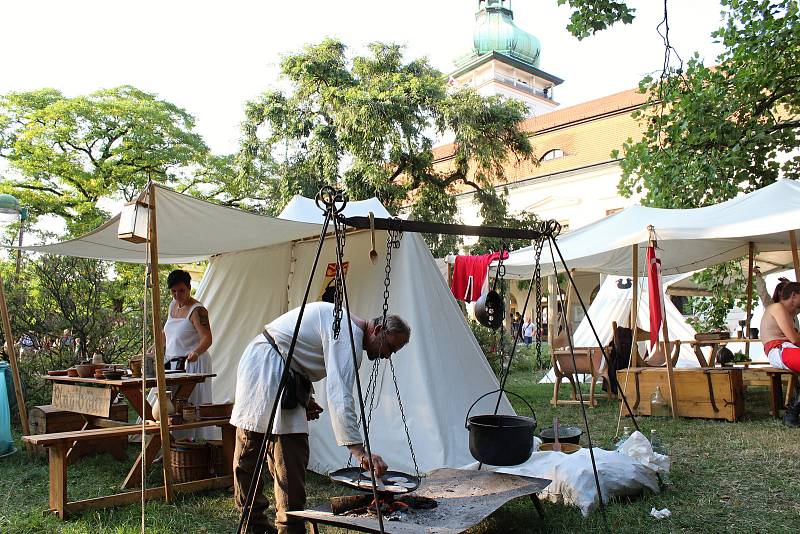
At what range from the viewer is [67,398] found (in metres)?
4.31

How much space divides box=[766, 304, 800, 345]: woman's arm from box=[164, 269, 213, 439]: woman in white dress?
187 inches

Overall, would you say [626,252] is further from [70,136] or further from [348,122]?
[70,136]

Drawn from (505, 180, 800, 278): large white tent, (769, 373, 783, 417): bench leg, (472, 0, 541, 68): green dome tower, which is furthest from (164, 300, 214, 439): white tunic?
(472, 0, 541, 68): green dome tower

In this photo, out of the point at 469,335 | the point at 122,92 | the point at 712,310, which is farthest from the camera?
the point at 122,92

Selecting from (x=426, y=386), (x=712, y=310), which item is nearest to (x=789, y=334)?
(x=426, y=386)

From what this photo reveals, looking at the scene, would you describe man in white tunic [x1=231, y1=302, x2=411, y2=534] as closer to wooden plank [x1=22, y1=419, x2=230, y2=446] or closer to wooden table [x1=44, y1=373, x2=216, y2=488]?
wooden plank [x1=22, y1=419, x2=230, y2=446]

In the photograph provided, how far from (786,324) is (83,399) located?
5600 mm

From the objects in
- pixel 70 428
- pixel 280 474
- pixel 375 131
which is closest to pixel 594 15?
pixel 280 474

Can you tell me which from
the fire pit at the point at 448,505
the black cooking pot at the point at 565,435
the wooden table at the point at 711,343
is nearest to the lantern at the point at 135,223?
the fire pit at the point at 448,505

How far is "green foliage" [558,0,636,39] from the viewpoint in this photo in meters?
5.52

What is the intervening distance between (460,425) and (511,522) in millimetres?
1026

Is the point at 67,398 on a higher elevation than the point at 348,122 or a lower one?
lower

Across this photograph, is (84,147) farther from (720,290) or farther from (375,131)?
(720,290)

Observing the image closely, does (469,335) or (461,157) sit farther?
(461,157)
